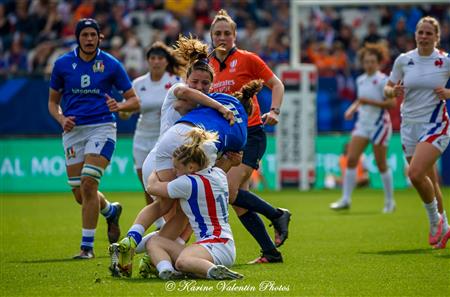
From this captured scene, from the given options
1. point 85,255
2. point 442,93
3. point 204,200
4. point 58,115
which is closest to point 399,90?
point 442,93

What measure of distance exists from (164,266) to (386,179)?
936cm

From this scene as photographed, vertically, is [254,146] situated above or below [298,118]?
above

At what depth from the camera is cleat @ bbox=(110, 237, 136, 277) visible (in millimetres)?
8352

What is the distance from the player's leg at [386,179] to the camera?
17078 mm

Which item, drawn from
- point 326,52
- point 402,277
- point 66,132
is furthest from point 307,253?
point 326,52

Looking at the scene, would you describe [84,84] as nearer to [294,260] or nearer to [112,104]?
[112,104]

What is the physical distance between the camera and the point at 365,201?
64.8ft

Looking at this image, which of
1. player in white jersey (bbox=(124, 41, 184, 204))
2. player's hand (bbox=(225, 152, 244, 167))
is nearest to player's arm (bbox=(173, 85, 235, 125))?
player's hand (bbox=(225, 152, 244, 167))

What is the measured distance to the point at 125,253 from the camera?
8.43 m

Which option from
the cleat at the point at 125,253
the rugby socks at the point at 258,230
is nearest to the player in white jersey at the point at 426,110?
the rugby socks at the point at 258,230

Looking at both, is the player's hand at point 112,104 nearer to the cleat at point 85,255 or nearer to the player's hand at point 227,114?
the cleat at point 85,255

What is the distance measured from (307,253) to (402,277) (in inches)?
87.5

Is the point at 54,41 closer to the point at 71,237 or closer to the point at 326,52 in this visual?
the point at 326,52

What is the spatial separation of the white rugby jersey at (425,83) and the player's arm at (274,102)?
86.2 inches
